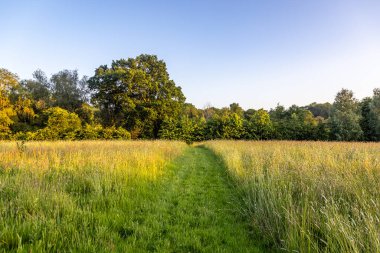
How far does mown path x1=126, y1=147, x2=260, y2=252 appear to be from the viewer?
132 inches

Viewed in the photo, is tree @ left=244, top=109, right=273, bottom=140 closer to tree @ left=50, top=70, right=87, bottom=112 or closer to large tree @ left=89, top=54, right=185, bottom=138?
large tree @ left=89, top=54, right=185, bottom=138

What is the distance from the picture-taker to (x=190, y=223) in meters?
4.30

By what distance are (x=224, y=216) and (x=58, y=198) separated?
3290 millimetres

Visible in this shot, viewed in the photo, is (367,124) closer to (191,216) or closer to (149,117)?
(149,117)

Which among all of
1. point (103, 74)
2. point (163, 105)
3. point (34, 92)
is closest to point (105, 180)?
point (163, 105)

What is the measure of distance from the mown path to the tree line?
91.6 ft

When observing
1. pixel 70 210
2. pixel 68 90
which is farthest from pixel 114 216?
pixel 68 90

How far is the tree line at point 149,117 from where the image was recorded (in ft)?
103

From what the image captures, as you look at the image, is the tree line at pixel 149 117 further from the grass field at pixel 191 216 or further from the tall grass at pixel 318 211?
the tall grass at pixel 318 211

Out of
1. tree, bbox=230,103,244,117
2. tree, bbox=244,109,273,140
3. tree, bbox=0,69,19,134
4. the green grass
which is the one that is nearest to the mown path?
the green grass

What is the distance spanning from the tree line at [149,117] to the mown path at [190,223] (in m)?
27.9

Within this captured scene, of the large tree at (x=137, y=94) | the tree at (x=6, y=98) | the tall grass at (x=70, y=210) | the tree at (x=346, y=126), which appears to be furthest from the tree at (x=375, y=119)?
the tree at (x=6, y=98)

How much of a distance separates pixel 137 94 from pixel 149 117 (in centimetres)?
520

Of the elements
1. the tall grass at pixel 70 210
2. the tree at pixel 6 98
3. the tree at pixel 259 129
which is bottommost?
the tall grass at pixel 70 210
